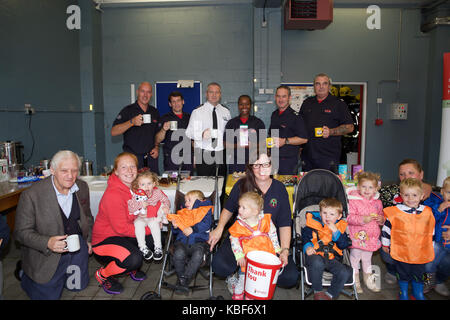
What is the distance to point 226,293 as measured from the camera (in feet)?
9.27

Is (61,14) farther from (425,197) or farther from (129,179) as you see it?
(425,197)

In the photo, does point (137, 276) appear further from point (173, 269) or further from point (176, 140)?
point (176, 140)

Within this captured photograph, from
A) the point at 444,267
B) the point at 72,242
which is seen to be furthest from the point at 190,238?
the point at 444,267

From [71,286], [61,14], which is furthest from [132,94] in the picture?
[71,286]

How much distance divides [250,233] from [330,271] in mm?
717

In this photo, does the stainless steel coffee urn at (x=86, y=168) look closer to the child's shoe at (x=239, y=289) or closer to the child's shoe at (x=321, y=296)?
the child's shoe at (x=239, y=289)

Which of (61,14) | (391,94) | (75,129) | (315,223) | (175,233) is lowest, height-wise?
Answer: (175,233)

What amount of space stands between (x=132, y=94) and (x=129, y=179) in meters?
4.53

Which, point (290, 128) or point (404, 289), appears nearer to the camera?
point (404, 289)

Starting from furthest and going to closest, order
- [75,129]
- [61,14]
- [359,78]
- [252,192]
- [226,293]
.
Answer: [359,78] < [75,129] < [61,14] < [226,293] < [252,192]

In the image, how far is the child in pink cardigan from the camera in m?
2.84

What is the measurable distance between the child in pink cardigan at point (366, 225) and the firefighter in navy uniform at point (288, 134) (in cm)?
125

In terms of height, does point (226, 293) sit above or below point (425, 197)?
below

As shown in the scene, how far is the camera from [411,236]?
2.58 meters
